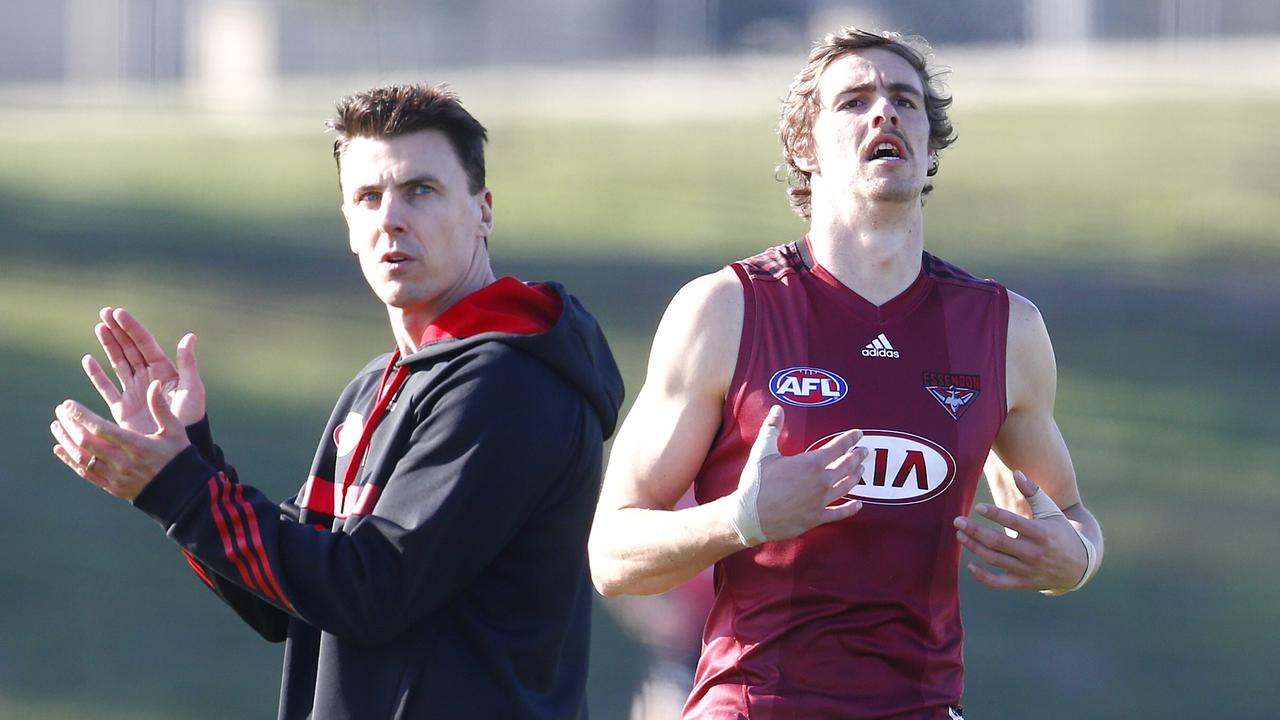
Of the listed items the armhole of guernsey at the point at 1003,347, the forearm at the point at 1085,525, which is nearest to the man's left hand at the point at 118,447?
the armhole of guernsey at the point at 1003,347

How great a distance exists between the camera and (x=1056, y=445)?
10.1ft

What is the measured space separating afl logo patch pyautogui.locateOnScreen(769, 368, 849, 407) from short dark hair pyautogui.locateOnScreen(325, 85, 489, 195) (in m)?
0.70

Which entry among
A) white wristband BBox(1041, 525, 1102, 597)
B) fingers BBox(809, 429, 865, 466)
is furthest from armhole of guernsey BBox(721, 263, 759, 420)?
white wristband BBox(1041, 525, 1102, 597)

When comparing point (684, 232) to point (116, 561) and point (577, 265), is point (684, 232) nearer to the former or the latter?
point (577, 265)

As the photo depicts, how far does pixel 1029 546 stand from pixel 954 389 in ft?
1.10

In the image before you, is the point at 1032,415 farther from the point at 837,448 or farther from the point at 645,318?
the point at 645,318

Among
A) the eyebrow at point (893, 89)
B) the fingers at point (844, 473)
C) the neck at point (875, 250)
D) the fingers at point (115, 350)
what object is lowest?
the fingers at point (844, 473)

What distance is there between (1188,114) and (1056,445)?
37.6ft

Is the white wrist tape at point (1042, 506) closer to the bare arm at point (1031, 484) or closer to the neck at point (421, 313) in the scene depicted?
the bare arm at point (1031, 484)

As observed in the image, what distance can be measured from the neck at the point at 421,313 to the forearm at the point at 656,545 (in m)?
Answer: 0.49

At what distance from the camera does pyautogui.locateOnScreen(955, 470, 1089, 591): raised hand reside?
2.65m

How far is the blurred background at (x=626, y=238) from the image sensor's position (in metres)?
7.95

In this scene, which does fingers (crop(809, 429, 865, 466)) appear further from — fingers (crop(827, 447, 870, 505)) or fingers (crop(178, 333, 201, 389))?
fingers (crop(178, 333, 201, 389))

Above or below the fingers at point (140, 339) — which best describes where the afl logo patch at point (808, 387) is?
below
